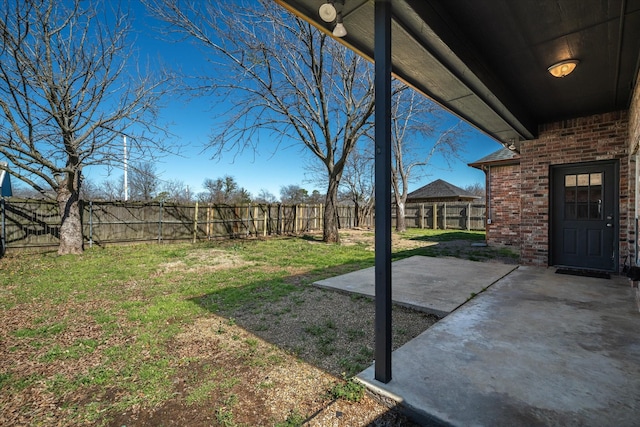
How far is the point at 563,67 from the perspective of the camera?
10.6 ft

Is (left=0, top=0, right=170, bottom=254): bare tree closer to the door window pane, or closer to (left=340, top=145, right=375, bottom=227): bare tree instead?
the door window pane

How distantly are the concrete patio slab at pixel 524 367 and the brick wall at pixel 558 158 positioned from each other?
2294mm

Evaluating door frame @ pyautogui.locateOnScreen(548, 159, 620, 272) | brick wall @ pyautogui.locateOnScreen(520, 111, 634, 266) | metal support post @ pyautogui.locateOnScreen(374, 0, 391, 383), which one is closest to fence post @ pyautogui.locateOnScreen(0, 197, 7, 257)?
metal support post @ pyautogui.locateOnScreen(374, 0, 391, 383)

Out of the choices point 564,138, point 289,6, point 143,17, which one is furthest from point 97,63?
point 564,138

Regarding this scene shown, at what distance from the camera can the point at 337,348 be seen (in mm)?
2570

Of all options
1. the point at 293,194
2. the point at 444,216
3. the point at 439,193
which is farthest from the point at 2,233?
the point at 293,194

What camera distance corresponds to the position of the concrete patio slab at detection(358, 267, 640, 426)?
1.61 m

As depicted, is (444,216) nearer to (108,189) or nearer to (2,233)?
(2,233)

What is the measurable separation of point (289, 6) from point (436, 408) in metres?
2.93

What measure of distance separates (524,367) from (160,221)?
10.7 metres

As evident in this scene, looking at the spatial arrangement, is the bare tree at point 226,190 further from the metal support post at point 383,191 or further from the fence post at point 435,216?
the metal support post at point 383,191

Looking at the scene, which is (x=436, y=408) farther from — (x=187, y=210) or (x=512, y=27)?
(x=187, y=210)

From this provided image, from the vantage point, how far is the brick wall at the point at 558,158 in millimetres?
4773

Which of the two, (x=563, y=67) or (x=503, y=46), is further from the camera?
(x=563, y=67)
